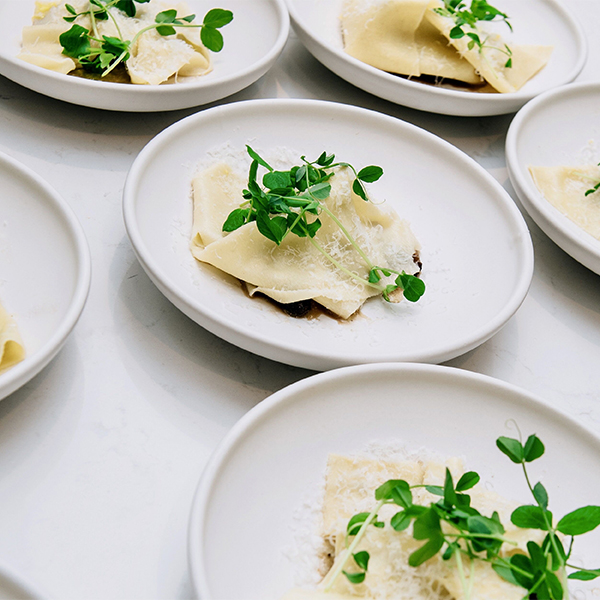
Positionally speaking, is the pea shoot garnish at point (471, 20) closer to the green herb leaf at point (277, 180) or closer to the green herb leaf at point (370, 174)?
the green herb leaf at point (370, 174)

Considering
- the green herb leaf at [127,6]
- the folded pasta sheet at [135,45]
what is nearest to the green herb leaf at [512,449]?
the folded pasta sheet at [135,45]

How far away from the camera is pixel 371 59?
1.82 m

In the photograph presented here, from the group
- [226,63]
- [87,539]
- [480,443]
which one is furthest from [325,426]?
[226,63]

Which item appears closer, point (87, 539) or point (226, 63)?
point (87, 539)

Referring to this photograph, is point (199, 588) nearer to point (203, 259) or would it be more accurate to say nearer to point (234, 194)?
point (203, 259)

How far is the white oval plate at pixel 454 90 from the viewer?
168 centimetres

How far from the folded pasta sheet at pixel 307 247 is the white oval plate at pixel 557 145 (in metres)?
0.29

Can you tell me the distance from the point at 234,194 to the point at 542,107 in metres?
0.89

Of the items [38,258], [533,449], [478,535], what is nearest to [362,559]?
[478,535]

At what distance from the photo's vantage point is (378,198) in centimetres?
153

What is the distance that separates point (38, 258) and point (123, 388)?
27cm

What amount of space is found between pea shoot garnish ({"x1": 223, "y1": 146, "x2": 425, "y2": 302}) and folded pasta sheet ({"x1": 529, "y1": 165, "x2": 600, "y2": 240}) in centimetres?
49

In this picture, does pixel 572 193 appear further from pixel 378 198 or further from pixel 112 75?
pixel 112 75

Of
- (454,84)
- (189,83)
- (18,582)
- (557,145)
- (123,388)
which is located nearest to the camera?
(18,582)
